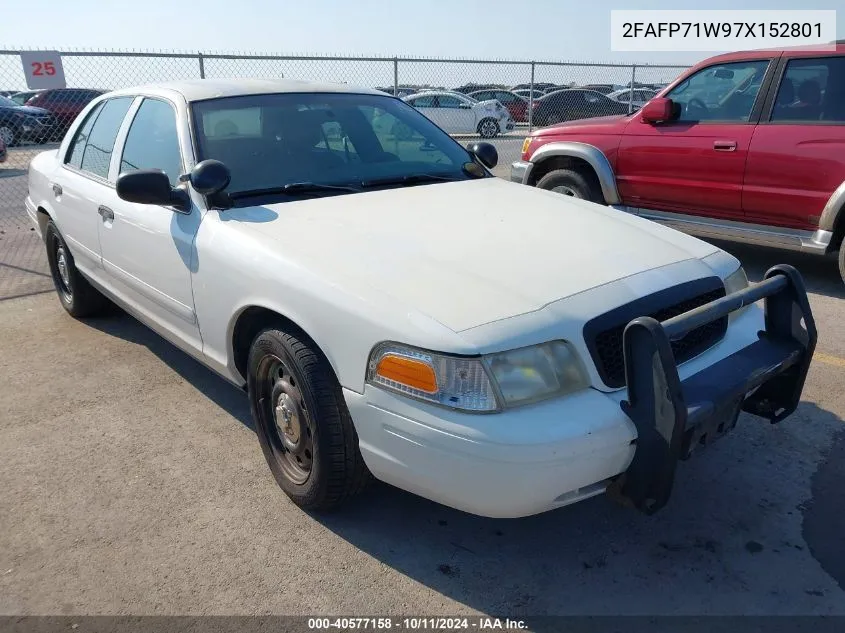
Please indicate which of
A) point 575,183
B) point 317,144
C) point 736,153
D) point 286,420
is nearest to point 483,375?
point 286,420

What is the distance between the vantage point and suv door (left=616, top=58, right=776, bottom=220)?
233 inches

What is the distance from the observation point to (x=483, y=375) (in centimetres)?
227

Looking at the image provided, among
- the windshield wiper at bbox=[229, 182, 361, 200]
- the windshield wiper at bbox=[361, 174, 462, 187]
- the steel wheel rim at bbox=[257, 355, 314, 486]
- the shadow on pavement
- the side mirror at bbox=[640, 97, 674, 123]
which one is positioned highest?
the side mirror at bbox=[640, 97, 674, 123]

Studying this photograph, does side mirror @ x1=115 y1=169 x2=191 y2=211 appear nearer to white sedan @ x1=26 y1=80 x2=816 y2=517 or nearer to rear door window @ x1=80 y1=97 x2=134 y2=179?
white sedan @ x1=26 y1=80 x2=816 y2=517

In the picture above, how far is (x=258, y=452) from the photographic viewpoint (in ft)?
11.4

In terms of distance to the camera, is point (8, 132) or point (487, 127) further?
point (487, 127)

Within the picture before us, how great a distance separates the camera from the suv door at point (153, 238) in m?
3.37

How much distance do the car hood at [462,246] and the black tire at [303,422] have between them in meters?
0.33

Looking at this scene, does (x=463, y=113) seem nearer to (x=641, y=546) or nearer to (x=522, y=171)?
(x=522, y=171)

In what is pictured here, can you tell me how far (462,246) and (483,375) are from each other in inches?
30.0

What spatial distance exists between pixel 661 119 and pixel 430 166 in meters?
3.25

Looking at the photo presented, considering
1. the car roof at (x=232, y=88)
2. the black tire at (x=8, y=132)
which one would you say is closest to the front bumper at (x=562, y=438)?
the car roof at (x=232, y=88)

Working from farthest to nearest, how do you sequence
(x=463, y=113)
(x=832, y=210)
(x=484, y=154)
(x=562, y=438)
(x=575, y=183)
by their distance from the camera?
(x=463, y=113) < (x=575, y=183) < (x=832, y=210) < (x=484, y=154) < (x=562, y=438)

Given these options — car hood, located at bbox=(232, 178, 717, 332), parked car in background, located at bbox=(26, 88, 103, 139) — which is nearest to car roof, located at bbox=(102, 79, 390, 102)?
car hood, located at bbox=(232, 178, 717, 332)
